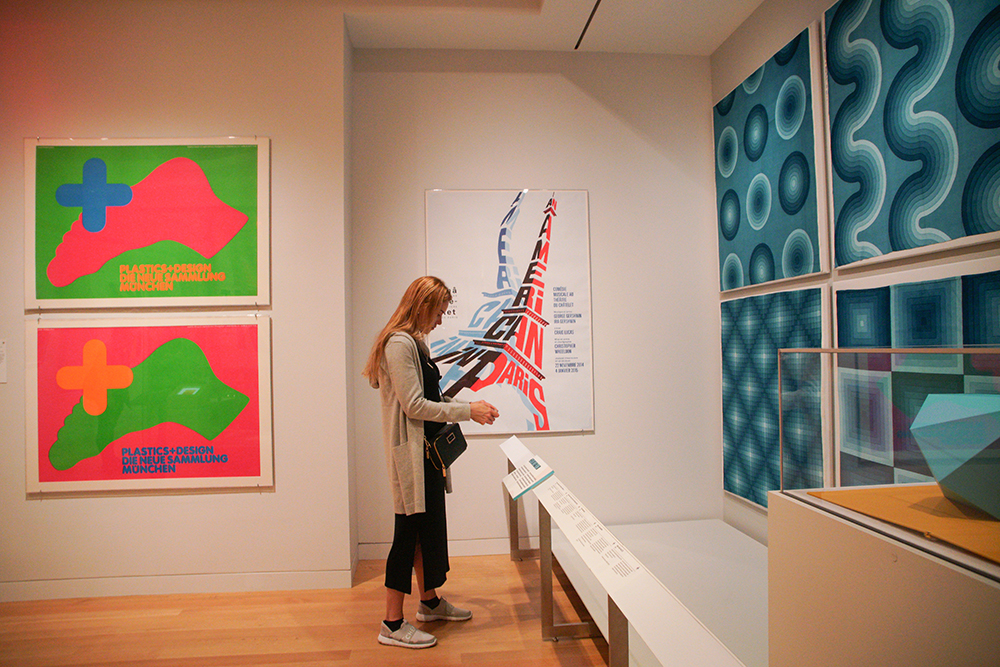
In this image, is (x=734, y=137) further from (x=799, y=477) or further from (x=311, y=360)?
(x=311, y=360)

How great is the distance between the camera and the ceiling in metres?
2.90

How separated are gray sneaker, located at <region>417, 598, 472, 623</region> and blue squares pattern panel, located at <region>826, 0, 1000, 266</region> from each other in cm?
235

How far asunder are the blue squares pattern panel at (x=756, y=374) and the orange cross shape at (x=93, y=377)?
3.52m

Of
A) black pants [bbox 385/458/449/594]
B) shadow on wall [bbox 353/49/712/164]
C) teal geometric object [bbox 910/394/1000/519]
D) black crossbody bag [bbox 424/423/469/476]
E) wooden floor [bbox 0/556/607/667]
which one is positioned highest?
shadow on wall [bbox 353/49/712/164]

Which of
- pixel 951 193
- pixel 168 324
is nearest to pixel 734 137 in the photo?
pixel 951 193

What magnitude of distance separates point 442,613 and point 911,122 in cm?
281

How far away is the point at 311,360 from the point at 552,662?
190 cm

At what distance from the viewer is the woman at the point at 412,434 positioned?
7.15 feet

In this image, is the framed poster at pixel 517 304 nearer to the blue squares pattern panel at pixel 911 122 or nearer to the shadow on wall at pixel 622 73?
the shadow on wall at pixel 622 73

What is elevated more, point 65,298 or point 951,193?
point 951,193

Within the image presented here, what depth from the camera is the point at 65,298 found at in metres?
2.83

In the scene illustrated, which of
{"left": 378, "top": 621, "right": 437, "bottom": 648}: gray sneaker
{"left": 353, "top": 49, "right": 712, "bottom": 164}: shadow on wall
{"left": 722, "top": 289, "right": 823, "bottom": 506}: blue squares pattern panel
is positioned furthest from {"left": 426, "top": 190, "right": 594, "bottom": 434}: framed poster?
{"left": 378, "top": 621, "right": 437, "bottom": 648}: gray sneaker

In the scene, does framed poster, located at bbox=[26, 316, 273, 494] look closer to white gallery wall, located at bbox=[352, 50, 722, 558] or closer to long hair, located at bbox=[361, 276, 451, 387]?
white gallery wall, located at bbox=[352, 50, 722, 558]

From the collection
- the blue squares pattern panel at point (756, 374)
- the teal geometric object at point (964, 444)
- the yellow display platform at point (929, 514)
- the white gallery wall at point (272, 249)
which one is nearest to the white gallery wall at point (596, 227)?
the blue squares pattern panel at point (756, 374)
